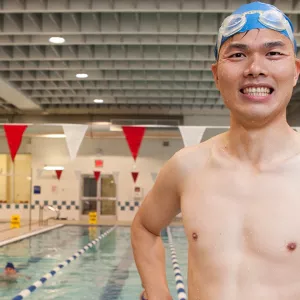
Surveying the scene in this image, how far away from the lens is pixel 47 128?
15969 mm

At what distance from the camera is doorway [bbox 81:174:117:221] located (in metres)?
19.4

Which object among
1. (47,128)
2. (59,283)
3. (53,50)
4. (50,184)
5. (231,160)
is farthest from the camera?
(50,184)

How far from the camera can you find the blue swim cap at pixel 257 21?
1168 mm

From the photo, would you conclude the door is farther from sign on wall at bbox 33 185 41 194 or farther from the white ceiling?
the white ceiling

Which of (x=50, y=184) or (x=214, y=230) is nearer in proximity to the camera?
(x=214, y=230)

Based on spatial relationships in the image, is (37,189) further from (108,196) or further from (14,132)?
(14,132)

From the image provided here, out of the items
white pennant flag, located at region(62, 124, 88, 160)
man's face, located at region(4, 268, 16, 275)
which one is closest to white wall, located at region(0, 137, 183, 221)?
white pennant flag, located at region(62, 124, 88, 160)

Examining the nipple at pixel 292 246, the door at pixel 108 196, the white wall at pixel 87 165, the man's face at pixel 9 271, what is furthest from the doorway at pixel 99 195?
the nipple at pixel 292 246

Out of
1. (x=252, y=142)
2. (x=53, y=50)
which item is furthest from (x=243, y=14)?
(x=53, y=50)

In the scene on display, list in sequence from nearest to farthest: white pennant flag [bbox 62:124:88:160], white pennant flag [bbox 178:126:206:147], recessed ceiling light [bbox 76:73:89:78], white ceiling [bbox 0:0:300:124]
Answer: white ceiling [bbox 0:0:300:124], white pennant flag [bbox 178:126:206:147], white pennant flag [bbox 62:124:88:160], recessed ceiling light [bbox 76:73:89:78]

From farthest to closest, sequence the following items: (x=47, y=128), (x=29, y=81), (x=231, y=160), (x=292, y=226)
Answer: (x=47, y=128) → (x=29, y=81) → (x=231, y=160) → (x=292, y=226)

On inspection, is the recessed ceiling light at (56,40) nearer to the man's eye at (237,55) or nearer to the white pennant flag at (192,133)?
the white pennant flag at (192,133)

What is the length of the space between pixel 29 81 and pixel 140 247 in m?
13.0

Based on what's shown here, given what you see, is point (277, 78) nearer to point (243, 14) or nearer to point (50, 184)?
point (243, 14)
